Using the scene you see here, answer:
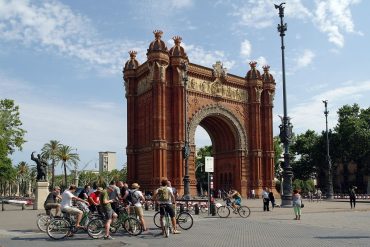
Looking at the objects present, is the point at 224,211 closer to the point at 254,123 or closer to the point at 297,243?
the point at 297,243

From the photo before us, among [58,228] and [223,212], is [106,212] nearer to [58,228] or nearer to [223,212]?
[58,228]

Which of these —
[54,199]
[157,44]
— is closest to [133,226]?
[54,199]

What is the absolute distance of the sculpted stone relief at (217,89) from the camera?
171 feet

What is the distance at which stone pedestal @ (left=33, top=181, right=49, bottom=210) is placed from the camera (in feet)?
108

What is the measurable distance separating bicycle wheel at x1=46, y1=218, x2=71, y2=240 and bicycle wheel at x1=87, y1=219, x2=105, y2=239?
2.61ft

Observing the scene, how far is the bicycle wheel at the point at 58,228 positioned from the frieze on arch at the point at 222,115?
35897 millimetres

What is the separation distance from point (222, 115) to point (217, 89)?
130 inches

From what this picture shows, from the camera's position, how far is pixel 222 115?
5466cm

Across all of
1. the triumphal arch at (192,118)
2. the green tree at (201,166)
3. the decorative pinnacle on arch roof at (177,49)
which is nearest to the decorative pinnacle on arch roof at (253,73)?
the triumphal arch at (192,118)

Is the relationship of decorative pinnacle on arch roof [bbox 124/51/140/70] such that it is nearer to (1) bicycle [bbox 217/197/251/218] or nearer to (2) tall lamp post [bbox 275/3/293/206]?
(2) tall lamp post [bbox 275/3/293/206]

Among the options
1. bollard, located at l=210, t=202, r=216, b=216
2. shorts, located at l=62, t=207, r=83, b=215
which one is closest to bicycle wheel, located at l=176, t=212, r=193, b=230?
shorts, located at l=62, t=207, r=83, b=215

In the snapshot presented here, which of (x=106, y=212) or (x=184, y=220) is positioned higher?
(x=106, y=212)

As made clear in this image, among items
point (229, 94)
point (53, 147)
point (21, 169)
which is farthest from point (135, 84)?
point (21, 169)

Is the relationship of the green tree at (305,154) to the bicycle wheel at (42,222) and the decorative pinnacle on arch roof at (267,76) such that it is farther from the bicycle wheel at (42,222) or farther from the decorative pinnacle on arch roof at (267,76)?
the bicycle wheel at (42,222)
